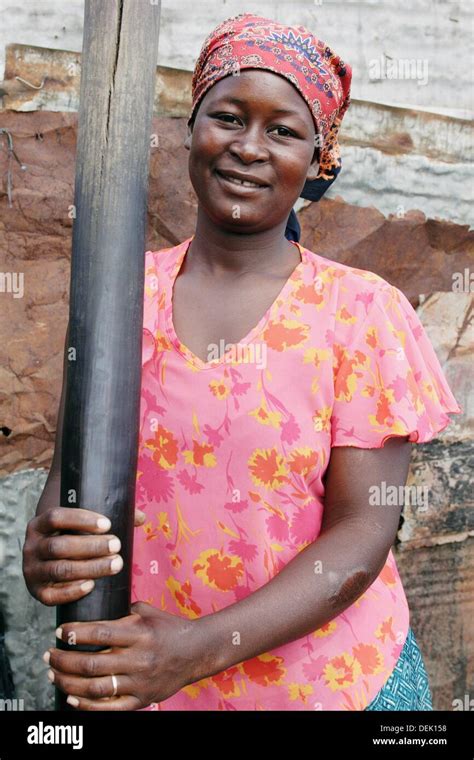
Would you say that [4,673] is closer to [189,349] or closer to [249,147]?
[189,349]

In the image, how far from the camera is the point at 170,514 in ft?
6.04

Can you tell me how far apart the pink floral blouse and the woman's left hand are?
0.39 metres

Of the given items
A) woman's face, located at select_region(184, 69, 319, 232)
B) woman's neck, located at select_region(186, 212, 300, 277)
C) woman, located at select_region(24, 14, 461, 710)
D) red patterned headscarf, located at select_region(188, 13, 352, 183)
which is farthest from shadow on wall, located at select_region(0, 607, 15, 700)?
red patterned headscarf, located at select_region(188, 13, 352, 183)

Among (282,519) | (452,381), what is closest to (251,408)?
(282,519)

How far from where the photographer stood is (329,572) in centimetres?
161

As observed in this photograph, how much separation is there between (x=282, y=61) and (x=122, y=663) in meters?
1.21

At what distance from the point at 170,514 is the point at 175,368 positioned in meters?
0.32

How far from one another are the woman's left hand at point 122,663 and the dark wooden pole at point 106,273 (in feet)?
0.14

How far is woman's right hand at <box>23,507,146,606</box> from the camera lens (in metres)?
1.39

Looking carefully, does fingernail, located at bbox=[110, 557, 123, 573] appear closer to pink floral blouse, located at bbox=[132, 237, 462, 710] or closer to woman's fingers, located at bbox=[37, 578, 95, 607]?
woman's fingers, located at bbox=[37, 578, 95, 607]

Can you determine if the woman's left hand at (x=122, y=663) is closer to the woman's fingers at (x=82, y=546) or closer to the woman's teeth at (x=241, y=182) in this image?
the woman's fingers at (x=82, y=546)

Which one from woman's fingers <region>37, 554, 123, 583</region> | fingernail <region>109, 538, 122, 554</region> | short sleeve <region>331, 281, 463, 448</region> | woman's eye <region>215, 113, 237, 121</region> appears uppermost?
woman's eye <region>215, 113, 237, 121</region>

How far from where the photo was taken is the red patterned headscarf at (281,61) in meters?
1.75
